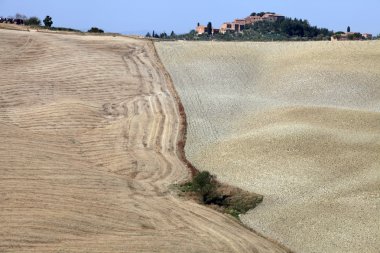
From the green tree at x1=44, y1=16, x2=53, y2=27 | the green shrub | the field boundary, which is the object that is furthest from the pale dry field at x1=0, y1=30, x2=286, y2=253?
the green tree at x1=44, y1=16, x2=53, y2=27

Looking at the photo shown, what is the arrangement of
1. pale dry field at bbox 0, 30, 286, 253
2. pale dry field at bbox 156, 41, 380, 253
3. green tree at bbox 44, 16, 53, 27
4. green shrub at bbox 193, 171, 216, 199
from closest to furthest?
pale dry field at bbox 0, 30, 286, 253 → pale dry field at bbox 156, 41, 380, 253 → green shrub at bbox 193, 171, 216, 199 → green tree at bbox 44, 16, 53, 27

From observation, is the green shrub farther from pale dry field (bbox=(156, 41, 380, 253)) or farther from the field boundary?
the field boundary

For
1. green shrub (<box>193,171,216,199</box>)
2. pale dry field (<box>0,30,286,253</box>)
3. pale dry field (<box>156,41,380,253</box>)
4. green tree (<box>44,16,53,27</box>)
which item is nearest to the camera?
pale dry field (<box>0,30,286,253</box>)

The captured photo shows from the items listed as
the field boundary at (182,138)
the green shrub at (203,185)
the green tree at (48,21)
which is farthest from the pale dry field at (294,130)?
the green tree at (48,21)

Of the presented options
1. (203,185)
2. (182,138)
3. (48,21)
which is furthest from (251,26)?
(203,185)

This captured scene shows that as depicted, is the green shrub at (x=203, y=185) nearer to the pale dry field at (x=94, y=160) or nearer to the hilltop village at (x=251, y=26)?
the pale dry field at (x=94, y=160)

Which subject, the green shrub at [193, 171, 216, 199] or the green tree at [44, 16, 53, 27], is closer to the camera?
the green shrub at [193, 171, 216, 199]
